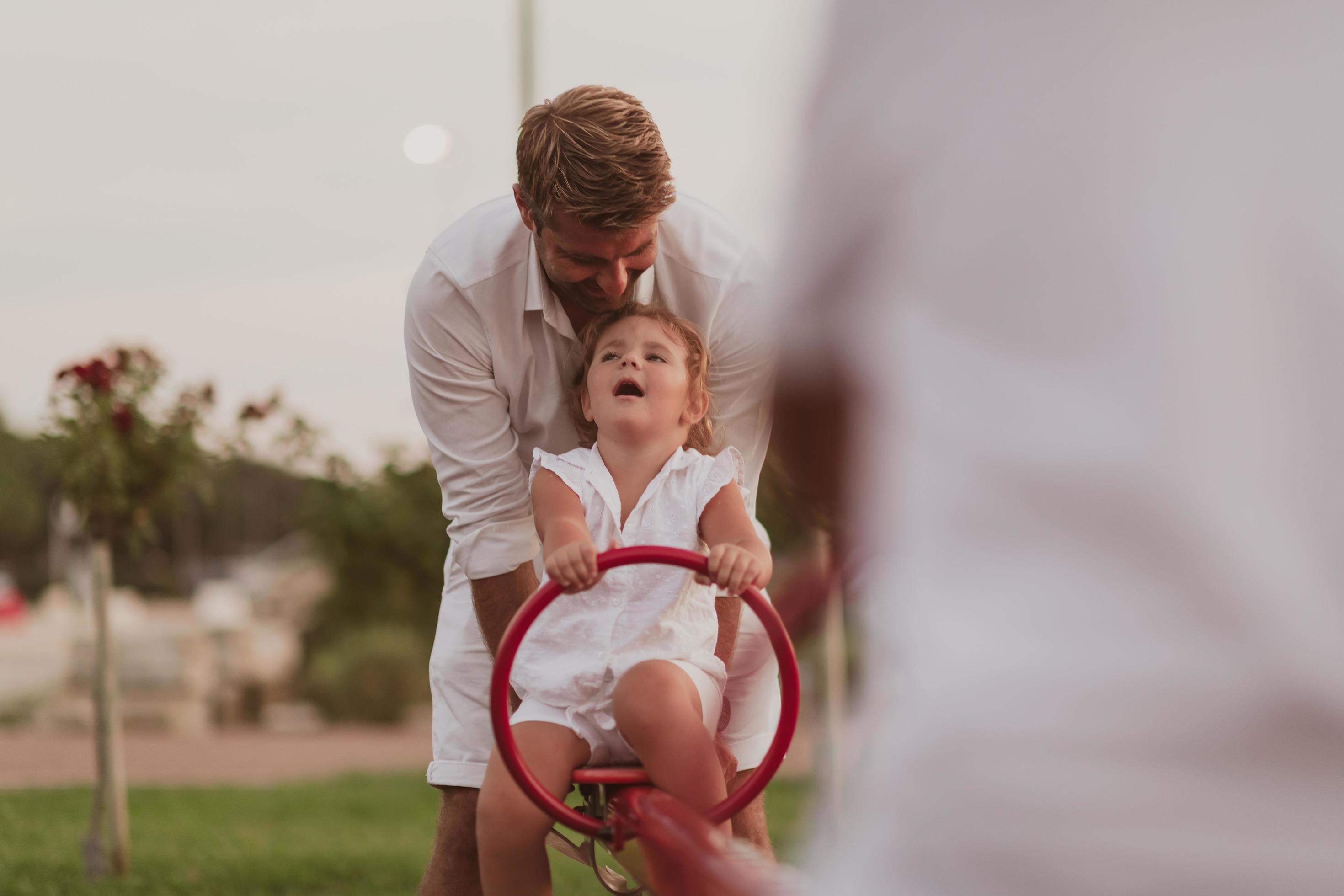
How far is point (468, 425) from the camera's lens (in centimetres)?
332

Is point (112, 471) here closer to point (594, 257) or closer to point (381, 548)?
point (594, 257)

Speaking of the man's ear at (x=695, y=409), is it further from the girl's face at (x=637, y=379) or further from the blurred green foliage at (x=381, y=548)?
the blurred green foliage at (x=381, y=548)

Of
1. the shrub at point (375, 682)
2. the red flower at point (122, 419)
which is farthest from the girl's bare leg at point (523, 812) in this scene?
the shrub at point (375, 682)

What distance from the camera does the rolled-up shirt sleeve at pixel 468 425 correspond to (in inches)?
128

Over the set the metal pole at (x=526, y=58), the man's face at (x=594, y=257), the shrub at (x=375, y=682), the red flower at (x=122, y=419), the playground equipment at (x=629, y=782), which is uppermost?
the metal pole at (x=526, y=58)

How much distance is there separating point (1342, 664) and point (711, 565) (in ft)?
6.31

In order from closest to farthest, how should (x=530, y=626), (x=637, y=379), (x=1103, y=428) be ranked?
(x=1103, y=428), (x=530, y=626), (x=637, y=379)

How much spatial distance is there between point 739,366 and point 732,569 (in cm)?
81

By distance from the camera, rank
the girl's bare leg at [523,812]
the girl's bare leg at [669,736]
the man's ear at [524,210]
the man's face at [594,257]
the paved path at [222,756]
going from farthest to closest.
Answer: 1. the paved path at [222,756]
2. the man's ear at [524,210]
3. the man's face at [594,257]
4. the girl's bare leg at [523,812]
5. the girl's bare leg at [669,736]

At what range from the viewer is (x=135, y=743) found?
1552cm

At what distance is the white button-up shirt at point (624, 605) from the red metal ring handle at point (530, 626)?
241 mm

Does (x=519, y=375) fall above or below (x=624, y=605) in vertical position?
above

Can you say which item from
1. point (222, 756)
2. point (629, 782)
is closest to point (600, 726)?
point (629, 782)

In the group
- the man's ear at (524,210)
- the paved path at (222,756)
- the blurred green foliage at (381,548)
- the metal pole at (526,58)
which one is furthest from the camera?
the paved path at (222,756)
